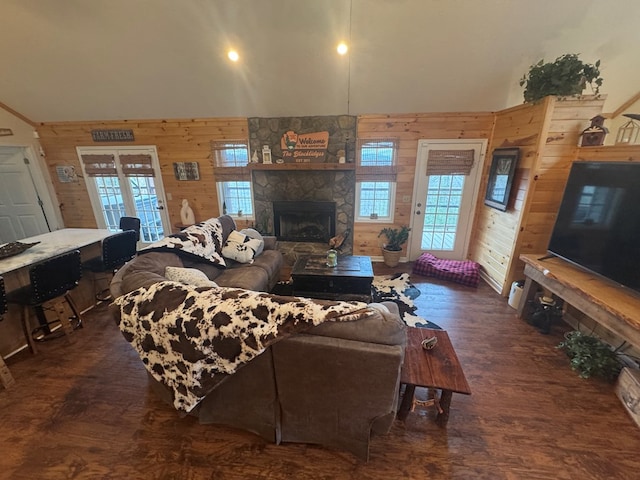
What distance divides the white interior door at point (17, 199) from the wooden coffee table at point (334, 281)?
541 cm

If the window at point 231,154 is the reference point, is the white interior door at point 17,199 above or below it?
below

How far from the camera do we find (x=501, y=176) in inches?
132

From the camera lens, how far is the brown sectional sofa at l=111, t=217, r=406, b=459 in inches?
50.6

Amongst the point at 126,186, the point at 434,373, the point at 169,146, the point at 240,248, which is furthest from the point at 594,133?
the point at 126,186

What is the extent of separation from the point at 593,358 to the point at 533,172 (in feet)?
6.12

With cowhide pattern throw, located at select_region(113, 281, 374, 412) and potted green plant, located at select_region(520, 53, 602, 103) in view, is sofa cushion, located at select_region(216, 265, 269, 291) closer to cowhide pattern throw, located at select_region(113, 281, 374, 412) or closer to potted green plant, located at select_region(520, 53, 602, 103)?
cowhide pattern throw, located at select_region(113, 281, 374, 412)

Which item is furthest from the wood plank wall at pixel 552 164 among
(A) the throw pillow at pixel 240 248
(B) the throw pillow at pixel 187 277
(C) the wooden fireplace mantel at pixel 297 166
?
(B) the throw pillow at pixel 187 277

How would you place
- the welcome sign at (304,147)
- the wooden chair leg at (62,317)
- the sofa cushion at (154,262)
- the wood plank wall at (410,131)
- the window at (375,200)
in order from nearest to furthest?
the sofa cushion at (154,262), the wooden chair leg at (62,317), the wood plank wall at (410,131), the welcome sign at (304,147), the window at (375,200)

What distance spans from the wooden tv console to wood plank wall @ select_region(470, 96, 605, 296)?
488 millimetres

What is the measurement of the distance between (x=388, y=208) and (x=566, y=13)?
2.83 meters

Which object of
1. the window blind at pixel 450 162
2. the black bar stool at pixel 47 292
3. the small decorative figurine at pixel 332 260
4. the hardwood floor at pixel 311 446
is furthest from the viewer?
the window blind at pixel 450 162

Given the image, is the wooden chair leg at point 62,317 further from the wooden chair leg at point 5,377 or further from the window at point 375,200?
the window at point 375,200

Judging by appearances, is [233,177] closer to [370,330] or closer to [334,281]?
[334,281]

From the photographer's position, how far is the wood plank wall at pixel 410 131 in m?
3.84
